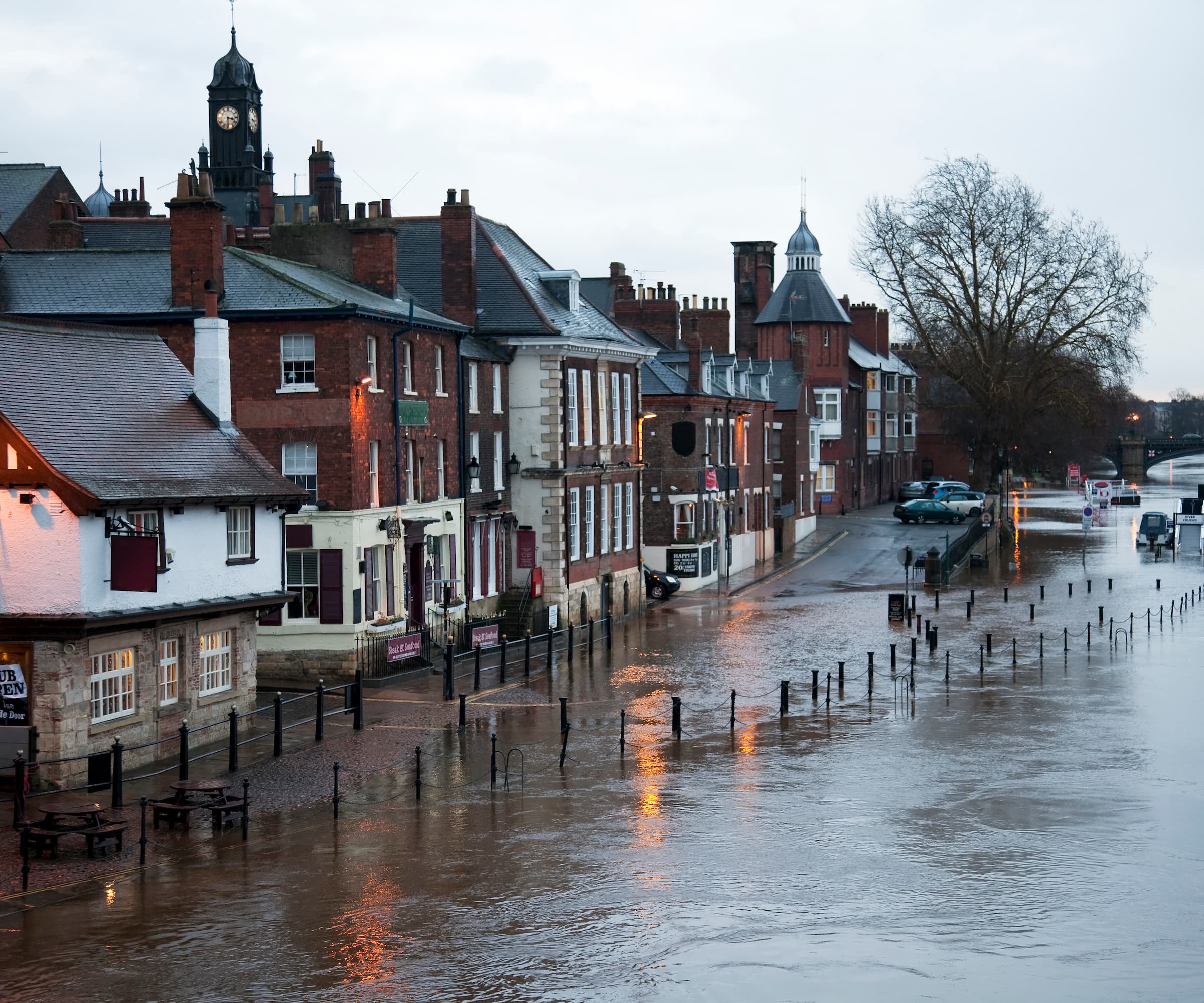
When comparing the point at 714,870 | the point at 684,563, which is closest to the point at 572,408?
the point at 684,563

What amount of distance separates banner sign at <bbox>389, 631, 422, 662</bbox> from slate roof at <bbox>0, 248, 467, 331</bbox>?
293 inches

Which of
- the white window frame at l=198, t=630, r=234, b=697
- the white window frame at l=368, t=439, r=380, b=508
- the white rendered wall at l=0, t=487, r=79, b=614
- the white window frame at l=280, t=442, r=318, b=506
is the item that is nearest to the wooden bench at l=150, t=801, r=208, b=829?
the white rendered wall at l=0, t=487, r=79, b=614

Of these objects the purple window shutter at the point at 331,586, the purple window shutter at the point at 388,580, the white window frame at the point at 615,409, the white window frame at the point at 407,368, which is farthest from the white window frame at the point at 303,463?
the white window frame at the point at 615,409

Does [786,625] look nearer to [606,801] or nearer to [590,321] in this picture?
[590,321]

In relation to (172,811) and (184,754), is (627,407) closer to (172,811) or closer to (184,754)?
(184,754)

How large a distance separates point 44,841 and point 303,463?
53.8ft

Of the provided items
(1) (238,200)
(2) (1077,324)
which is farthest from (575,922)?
(1) (238,200)

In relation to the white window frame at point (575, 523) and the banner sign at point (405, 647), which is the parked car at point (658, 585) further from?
the banner sign at point (405, 647)

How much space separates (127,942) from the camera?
57.7 ft

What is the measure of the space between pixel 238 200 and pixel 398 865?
89.9 meters

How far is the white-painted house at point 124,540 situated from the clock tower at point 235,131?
7925 cm

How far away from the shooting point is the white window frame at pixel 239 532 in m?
29.0

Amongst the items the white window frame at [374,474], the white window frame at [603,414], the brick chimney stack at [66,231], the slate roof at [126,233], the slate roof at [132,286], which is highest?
the slate roof at [126,233]

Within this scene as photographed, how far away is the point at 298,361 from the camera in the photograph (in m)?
36.3
